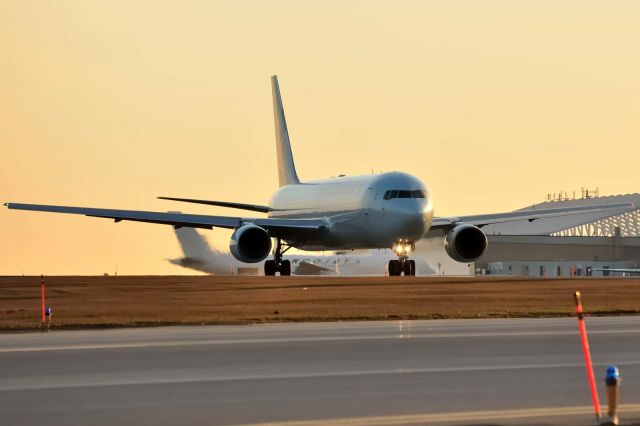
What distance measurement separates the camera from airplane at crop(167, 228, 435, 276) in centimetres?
7919

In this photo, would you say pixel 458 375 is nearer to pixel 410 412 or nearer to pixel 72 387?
pixel 410 412

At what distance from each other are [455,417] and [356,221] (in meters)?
48.2

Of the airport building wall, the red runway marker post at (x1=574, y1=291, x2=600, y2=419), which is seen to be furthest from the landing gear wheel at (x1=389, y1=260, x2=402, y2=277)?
the airport building wall

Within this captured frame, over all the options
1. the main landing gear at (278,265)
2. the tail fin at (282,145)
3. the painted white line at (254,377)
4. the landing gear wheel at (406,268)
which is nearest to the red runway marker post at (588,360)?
the painted white line at (254,377)

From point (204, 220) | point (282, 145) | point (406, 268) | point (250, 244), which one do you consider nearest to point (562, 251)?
point (282, 145)

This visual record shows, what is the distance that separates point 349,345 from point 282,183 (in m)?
56.6

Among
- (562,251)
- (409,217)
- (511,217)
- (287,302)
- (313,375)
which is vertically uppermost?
(562,251)

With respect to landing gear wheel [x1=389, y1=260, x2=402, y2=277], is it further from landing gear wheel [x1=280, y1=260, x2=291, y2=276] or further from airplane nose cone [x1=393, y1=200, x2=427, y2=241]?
landing gear wheel [x1=280, y1=260, x2=291, y2=276]

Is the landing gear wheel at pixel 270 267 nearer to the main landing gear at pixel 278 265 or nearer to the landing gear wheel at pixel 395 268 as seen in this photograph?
the main landing gear at pixel 278 265

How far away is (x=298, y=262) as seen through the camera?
117 metres

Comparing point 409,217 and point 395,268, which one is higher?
point 409,217

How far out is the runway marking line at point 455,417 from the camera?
1332 cm

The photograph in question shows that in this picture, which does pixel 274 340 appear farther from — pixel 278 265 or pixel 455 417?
pixel 278 265

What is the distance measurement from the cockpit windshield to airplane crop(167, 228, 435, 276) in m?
21.7
